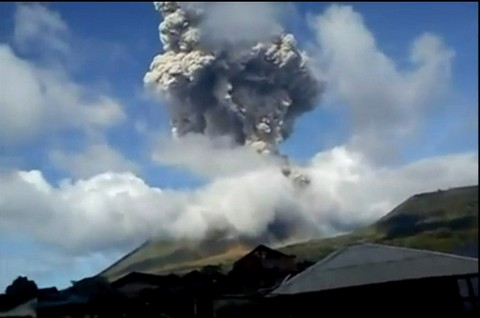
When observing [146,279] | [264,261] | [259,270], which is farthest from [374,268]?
[146,279]

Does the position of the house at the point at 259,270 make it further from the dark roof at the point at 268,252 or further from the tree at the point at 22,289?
the tree at the point at 22,289

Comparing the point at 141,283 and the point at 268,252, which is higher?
the point at 268,252

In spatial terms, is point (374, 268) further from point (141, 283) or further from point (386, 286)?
point (141, 283)

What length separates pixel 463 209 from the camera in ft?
A: 23.0

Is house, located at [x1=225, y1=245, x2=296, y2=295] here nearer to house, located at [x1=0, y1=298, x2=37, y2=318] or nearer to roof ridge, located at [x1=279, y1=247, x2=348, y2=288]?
roof ridge, located at [x1=279, y1=247, x2=348, y2=288]

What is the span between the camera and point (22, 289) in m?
5.14

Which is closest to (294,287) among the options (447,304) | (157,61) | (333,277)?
(333,277)

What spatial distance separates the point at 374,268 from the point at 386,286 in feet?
1.19

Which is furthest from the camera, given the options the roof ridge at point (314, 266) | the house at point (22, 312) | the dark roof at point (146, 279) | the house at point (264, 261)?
the house at point (264, 261)

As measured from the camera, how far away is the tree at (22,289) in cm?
501

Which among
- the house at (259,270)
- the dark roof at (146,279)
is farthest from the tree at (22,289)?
the house at (259,270)

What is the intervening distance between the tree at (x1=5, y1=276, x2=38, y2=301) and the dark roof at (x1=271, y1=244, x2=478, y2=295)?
2096 millimetres

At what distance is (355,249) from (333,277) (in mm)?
594

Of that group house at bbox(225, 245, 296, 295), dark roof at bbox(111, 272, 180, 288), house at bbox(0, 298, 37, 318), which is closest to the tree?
house at bbox(0, 298, 37, 318)
